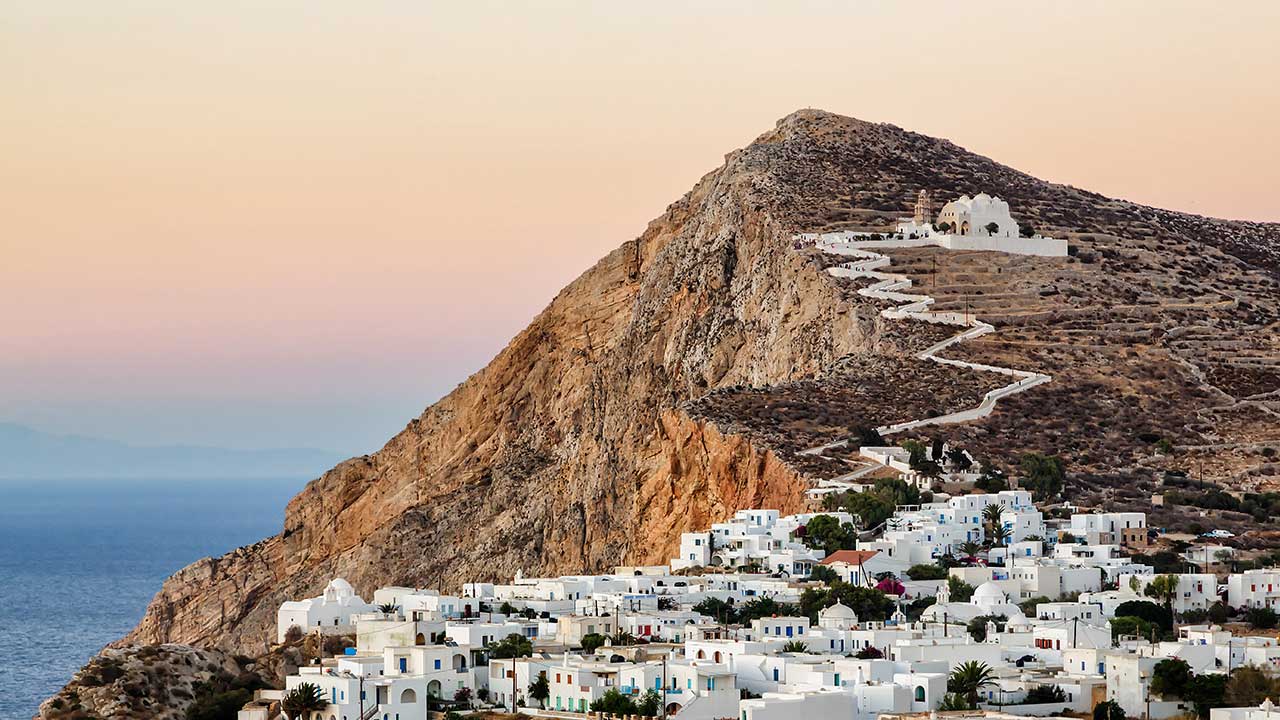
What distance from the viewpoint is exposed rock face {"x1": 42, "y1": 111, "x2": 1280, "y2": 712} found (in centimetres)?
9769

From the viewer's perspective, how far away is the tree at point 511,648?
58594 millimetres

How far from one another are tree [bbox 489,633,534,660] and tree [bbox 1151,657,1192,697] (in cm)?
1491

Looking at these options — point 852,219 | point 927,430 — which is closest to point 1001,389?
point 927,430

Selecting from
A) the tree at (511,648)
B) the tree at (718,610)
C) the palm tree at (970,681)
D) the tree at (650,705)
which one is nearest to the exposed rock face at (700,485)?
the tree at (718,610)

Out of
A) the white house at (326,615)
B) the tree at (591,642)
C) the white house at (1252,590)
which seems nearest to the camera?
the tree at (591,642)

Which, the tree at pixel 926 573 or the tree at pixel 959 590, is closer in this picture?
the tree at pixel 959 590

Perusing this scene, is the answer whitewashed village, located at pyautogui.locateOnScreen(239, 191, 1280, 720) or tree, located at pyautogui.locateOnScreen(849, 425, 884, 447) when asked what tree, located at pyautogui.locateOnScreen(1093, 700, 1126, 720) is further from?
tree, located at pyautogui.locateOnScreen(849, 425, 884, 447)

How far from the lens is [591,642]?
60906 millimetres

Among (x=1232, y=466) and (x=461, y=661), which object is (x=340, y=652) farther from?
(x=1232, y=466)

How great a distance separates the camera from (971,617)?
2517 inches

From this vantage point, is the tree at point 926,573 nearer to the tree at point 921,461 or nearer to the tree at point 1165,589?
the tree at point 1165,589

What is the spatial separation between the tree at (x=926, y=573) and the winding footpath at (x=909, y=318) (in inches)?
444

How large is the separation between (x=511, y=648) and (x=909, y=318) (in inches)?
1891

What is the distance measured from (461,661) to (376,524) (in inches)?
2451
